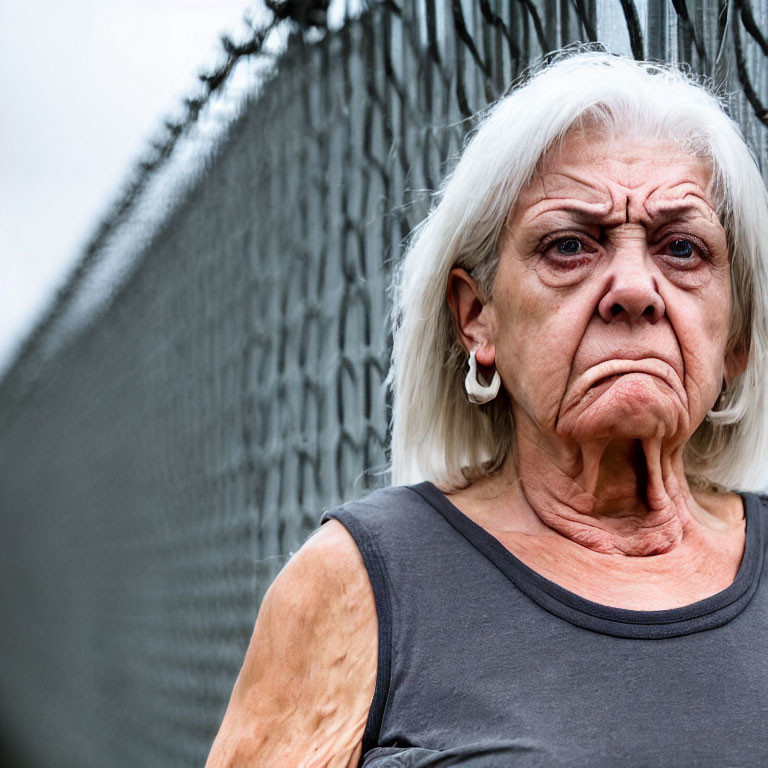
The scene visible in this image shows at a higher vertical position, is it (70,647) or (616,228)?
(616,228)

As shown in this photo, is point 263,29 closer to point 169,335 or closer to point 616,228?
point 616,228

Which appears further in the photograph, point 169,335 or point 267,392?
point 169,335

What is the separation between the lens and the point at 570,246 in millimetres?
1921

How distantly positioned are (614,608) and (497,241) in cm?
65

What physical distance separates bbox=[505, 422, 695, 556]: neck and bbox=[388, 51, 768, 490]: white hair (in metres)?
0.16

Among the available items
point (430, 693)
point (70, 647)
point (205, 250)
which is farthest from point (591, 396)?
point (70, 647)

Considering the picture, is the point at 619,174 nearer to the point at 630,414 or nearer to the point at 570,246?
the point at 570,246

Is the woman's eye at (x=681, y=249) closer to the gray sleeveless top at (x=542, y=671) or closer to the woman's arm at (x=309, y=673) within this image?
the gray sleeveless top at (x=542, y=671)

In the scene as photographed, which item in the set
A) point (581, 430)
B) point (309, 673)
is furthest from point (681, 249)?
point (309, 673)

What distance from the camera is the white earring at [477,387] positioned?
6.70 ft

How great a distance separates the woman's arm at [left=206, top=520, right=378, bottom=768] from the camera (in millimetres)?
1764

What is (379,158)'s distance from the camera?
129 inches

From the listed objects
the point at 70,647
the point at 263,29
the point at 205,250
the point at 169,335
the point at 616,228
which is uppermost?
the point at 263,29

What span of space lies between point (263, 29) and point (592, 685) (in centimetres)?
257
